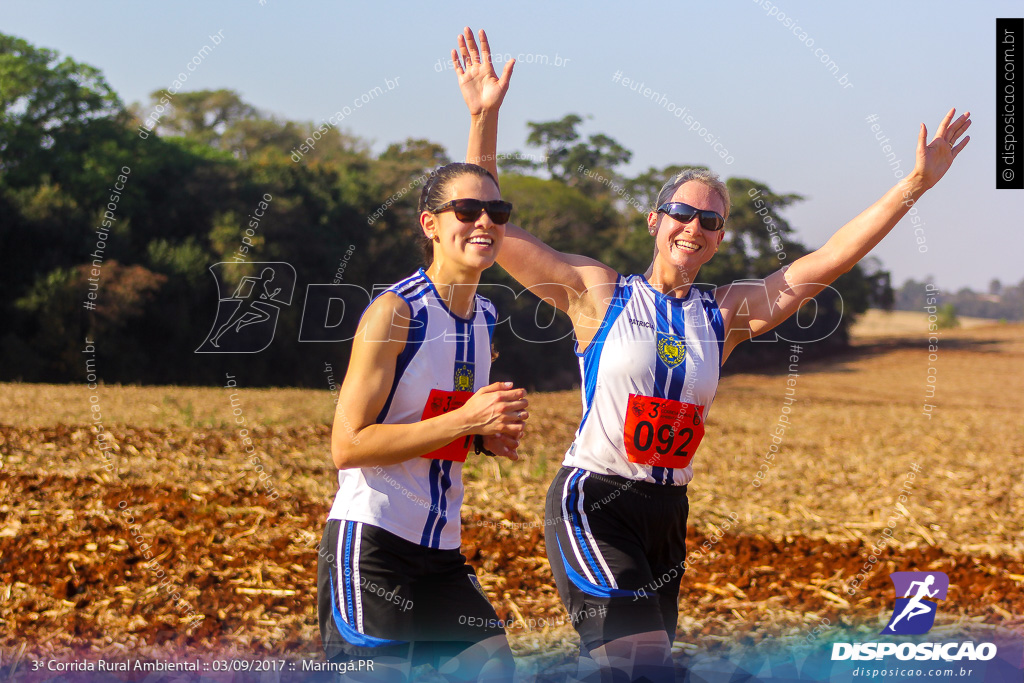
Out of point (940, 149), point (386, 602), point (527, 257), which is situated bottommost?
point (386, 602)

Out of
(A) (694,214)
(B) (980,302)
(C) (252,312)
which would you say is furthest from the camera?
(B) (980,302)

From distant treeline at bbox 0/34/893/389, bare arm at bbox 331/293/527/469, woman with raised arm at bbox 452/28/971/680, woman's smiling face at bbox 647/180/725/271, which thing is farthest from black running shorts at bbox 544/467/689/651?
distant treeline at bbox 0/34/893/389

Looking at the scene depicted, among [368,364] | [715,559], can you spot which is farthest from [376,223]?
[368,364]

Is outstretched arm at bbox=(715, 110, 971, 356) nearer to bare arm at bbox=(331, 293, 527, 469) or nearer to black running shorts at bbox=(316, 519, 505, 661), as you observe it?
bare arm at bbox=(331, 293, 527, 469)

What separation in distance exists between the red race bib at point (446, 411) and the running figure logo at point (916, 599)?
12.9 feet

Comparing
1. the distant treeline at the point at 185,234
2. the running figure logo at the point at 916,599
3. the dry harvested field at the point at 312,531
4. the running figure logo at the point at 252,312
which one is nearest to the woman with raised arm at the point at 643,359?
the dry harvested field at the point at 312,531

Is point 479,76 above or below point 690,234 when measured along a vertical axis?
above

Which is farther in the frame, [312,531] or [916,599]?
[312,531]

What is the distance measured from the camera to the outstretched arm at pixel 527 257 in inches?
130

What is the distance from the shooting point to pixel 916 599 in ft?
19.0

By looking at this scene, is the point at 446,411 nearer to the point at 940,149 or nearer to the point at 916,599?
the point at 940,149

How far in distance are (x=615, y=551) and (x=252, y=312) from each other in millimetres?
20316

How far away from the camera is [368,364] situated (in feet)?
8.08

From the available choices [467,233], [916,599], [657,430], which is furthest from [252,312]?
[467,233]
